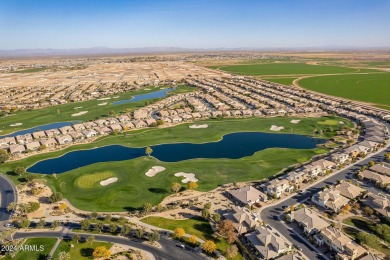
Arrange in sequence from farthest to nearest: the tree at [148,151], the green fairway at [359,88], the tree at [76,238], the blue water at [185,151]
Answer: the green fairway at [359,88] → the tree at [148,151] → the blue water at [185,151] → the tree at [76,238]

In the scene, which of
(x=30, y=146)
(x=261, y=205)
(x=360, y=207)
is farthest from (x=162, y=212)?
(x=30, y=146)

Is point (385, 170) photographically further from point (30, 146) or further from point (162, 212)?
point (30, 146)

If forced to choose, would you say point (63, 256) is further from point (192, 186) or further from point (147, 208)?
point (192, 186)

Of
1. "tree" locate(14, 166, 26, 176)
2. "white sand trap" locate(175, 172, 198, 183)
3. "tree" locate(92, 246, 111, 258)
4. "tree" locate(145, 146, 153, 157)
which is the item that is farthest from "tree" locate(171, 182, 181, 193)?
"tree" locate(14, 166, 26, 176)

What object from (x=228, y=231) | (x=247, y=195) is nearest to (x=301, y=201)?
(x=247, y=195)

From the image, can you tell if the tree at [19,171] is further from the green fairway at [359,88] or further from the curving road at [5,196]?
the green fairway at [359,88]

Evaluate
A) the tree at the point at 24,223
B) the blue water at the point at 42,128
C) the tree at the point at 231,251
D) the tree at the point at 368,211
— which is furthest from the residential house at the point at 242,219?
the blue water at the point at 42,128
